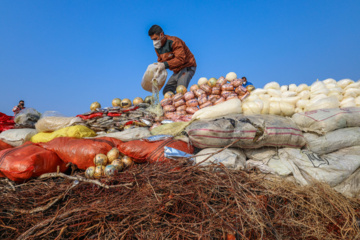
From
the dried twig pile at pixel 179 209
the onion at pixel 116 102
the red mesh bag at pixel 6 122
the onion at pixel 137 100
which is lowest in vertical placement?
the dried twig pile at pixel 179 209

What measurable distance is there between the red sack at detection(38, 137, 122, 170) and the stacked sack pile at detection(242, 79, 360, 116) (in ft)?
7.67

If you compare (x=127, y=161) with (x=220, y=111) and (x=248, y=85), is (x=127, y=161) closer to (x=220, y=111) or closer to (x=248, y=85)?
(x=220, y=111)

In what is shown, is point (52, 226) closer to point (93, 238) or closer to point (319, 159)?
point (93, 238)

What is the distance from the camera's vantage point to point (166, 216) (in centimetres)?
168

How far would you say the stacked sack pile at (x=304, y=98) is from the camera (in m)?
3.16

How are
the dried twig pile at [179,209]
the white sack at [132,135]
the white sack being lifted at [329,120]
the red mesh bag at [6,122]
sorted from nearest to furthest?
1. the dried twig pile at [179,209]
2. the white sack being lifted at [329,120]
3. the white sack at [132,135]
4. the red mesh bag at [6,122]

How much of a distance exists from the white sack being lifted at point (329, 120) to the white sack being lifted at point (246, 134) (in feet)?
0.82

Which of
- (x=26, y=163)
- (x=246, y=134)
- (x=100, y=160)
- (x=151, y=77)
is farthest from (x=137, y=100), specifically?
(x=246, y=134)

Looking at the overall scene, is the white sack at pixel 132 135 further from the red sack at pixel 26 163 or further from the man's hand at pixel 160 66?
the man's hand at pixel 160 66

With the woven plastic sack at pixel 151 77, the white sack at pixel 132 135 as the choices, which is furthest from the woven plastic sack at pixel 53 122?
the woven plastic sack at pixel 151 77

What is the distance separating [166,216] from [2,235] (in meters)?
1.31

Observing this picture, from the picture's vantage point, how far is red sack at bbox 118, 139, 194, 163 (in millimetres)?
2562

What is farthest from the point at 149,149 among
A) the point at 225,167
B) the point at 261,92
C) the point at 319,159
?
the point at 261,92

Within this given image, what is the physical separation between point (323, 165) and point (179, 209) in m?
1.77
